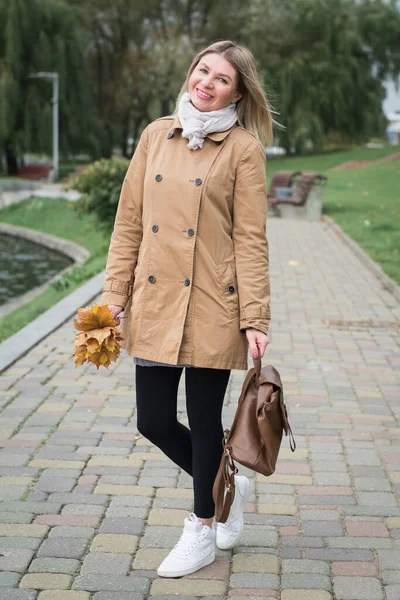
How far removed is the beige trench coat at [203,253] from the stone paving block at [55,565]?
840 millimetres

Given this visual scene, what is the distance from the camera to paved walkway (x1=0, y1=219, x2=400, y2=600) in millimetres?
A: 3428

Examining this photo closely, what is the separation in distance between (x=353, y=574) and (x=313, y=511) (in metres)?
0.67

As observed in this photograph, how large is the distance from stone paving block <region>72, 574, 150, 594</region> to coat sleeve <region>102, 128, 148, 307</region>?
99cm

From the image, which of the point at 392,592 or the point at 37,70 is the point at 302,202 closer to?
the point at 392,592

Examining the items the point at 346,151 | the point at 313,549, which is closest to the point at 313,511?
the point at 313,549

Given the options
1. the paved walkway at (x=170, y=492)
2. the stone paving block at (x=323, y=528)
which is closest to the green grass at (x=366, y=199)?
the paved walkway at (x=170, y=492)

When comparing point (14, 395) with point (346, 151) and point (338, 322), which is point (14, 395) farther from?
point (346, 151)

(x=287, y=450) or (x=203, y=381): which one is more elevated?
(x=203, y=381)

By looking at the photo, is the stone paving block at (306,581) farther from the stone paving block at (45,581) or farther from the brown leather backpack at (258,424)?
the stone paving block at (45,581)

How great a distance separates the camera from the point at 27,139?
3819 centimetres

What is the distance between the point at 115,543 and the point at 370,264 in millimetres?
9720

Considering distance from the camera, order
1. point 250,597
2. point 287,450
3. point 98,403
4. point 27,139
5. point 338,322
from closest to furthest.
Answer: point 250,597 < point 287,450 < point 98,403 < point 338,322 < point 27,139

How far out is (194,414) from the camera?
3418mm

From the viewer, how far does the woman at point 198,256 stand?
329cm
